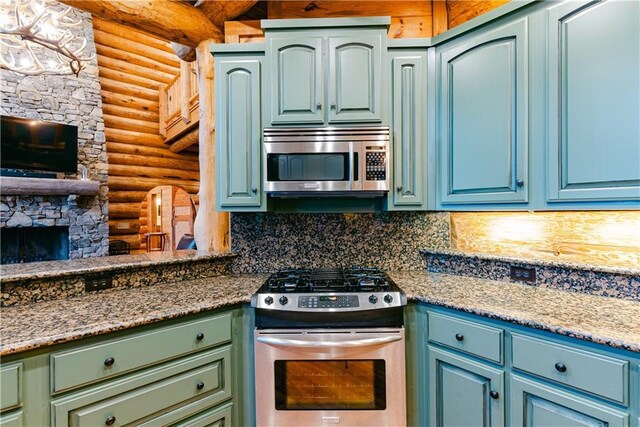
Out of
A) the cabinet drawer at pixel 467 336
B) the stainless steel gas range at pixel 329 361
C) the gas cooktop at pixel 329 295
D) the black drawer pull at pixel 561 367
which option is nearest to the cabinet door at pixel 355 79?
the gas cooktop at pixel 329 295

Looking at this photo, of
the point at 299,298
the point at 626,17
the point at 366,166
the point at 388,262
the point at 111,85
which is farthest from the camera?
the point at 111,85

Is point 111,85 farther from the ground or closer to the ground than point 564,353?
farther from the ground

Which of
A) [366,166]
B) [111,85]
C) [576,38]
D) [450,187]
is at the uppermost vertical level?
[111,85]

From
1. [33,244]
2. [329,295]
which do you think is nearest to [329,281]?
[329,295]

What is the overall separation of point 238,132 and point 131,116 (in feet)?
16.4

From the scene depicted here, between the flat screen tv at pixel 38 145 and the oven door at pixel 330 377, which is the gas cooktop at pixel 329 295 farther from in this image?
the flat screen tv at pixel 38 145

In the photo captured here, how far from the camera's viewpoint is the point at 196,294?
1.67 m

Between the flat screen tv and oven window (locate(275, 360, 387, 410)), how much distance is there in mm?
5116

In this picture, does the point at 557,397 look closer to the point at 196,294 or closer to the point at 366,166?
the point at 366,166

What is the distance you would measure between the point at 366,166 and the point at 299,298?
84cm

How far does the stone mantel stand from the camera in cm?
446

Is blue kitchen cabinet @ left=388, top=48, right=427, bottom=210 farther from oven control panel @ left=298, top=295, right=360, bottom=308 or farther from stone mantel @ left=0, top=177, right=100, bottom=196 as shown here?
stone mantel @ left=0, top=177, right=100, bottom=196

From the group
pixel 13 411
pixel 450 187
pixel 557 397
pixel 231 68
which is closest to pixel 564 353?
pixel 557 397

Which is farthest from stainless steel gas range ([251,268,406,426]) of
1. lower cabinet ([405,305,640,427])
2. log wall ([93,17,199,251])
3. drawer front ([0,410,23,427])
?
log wall ([93,17,199,251])
